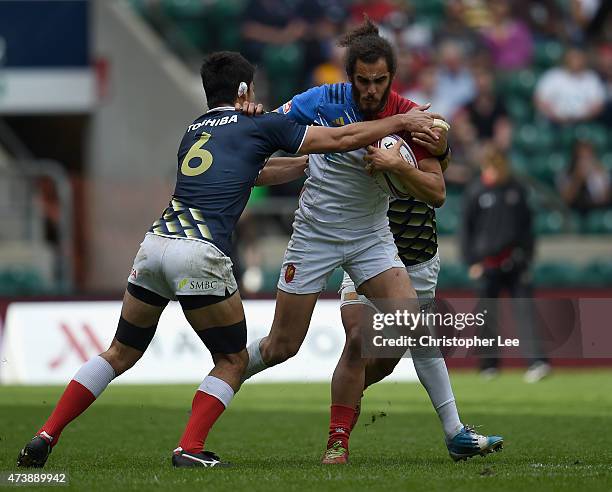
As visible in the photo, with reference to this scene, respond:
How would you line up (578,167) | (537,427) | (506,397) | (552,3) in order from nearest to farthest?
(537,427) < (506,397) < (578,167) < (552,3)

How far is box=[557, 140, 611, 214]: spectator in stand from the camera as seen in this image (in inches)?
683

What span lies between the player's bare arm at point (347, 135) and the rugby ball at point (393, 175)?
0.41 ft

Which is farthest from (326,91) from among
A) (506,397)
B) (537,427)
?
(506,397)

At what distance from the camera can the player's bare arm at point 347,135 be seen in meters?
6.61

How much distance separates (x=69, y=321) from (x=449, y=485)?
8.93m

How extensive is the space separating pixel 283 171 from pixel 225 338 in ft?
4.03

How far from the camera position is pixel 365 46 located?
673 centimetres

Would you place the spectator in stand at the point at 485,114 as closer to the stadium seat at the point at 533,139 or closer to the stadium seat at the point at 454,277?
the stadium seat at the point at 533,139

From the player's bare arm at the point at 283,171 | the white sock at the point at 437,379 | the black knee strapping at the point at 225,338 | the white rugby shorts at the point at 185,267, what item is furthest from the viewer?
the player's bare arm at the point at 283,171

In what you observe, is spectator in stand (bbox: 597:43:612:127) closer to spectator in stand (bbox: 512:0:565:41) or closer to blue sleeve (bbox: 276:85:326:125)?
spectator in stand (bbox: 512:0:565:41)

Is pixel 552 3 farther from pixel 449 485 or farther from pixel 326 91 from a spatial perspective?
pixel 449 485

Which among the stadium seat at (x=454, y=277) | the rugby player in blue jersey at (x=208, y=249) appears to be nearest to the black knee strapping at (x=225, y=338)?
the rugby player in blue jersey at (x=208, y=249)

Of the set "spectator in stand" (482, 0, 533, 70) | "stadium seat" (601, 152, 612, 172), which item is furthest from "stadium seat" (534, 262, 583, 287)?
"spectator in stand" (482, 0, 533, 70)

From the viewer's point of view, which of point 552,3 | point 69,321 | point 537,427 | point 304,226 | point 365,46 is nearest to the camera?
point 365,46
